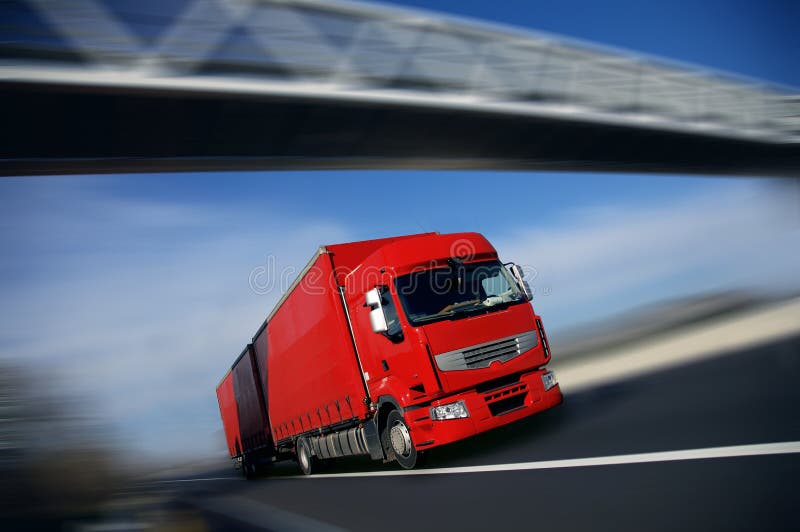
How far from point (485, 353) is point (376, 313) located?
4.95 ft

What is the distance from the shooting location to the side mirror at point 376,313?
8.06 m

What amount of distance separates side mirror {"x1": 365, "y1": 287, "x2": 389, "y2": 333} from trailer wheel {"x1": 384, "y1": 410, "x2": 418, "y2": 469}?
3.87 ft

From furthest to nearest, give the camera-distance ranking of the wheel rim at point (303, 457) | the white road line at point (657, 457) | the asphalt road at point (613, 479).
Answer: the wheel rim at point (303, 457)
the white road line at point (657, 457)
the asphalt road at point (613, 479)

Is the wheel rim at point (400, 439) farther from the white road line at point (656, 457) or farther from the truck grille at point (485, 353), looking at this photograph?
the truck grille at point (485, 353)

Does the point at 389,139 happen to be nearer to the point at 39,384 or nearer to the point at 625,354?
the point at 625,354

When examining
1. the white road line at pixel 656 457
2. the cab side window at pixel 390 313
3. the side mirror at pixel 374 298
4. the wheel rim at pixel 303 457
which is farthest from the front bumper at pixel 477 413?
the wheel rim at pixel 303 457

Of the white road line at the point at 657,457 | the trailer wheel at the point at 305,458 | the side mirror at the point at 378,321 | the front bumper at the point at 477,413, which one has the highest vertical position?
the side mirror at the point at 378,321

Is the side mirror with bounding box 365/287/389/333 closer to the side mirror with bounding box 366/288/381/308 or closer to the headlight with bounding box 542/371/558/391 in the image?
the side mirror with bounding box 366/288/381/308

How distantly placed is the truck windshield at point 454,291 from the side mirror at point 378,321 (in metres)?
0.32

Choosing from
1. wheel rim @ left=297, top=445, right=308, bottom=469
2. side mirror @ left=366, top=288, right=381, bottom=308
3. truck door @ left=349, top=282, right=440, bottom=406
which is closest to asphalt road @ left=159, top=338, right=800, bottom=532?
truck door @ left=349, top=282, right=440, bottom=406

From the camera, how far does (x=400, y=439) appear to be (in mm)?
8367

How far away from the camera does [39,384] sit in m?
3.52

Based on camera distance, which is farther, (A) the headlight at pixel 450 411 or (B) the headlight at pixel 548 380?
(B) the headlight at pixel 548 380

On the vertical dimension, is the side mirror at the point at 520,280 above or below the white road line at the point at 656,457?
above
